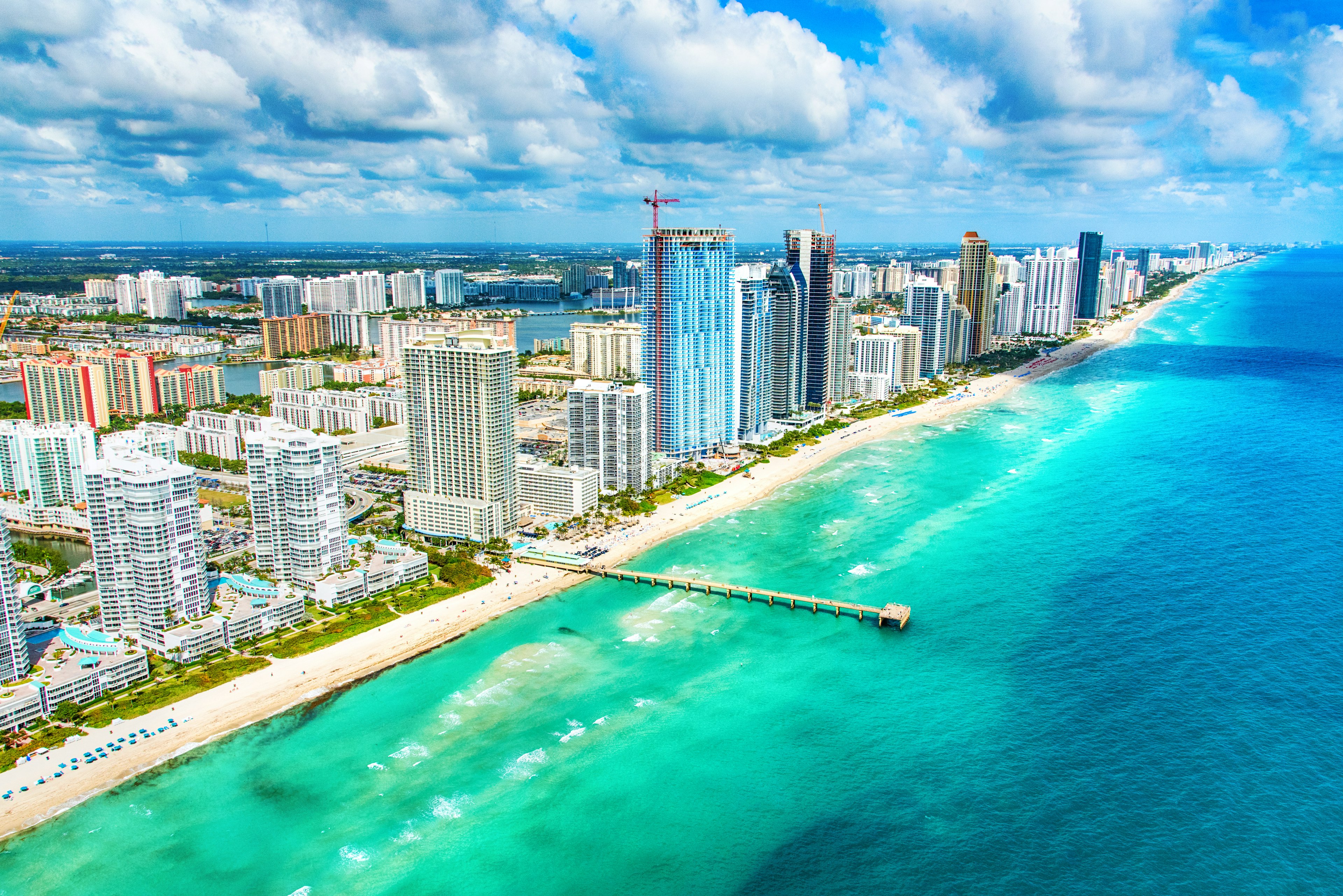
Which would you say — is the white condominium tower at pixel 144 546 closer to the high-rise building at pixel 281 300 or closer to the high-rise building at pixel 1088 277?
the high-rise building at pixel 281 300

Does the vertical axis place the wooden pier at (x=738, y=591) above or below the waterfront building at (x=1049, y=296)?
below

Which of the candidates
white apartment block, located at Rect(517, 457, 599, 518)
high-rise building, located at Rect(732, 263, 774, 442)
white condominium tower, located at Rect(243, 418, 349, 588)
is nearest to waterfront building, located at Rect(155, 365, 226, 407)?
white apartment block, located at Rect(517, 457, 599, 518)

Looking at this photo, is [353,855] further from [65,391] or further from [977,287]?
[977,287]

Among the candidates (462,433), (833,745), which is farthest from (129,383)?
(833,745)

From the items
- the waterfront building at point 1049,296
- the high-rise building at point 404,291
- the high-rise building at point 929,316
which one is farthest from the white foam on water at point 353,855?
the high-rise building at point 404,291

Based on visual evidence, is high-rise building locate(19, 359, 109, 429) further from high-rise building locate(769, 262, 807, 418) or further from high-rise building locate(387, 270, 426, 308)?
high-rise building locate(387, 270, 426, 308)

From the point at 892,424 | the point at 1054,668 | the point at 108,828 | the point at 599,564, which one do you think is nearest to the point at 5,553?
the point at 108,828

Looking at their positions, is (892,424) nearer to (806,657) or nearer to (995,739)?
(806,657)
